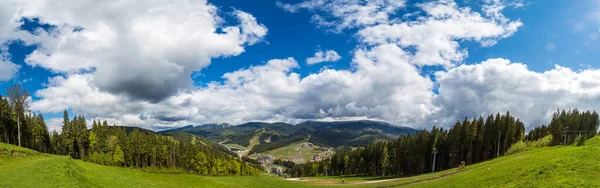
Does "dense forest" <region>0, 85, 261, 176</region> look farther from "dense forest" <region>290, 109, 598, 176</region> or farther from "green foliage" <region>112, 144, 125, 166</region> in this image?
"dense forest" <region>290, 109, 598, 176</region>

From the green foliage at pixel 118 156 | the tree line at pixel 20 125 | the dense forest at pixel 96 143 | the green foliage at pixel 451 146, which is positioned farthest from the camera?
the green foliage at pixel 451 146

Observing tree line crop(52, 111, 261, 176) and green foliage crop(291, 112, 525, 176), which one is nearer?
tree line crop(52, 111, 261, 176)

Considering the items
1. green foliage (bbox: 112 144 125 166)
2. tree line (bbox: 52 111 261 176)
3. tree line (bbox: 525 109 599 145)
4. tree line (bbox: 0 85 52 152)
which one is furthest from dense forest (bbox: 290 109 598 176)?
tree line (bbox: 0 85 52 152)

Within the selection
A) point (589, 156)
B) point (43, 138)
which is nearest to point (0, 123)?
point (43, 138)

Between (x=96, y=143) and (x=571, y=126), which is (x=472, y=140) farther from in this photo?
(x=96, y=143)

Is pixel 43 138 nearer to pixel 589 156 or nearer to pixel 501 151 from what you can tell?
pixel 589 156

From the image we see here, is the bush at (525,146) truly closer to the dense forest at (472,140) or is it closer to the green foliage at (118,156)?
the dense forest at (472,140)

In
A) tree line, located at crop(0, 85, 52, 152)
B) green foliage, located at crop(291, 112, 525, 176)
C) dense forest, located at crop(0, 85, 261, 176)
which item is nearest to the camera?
tree line, located at crop(0, 85, 52, 152)

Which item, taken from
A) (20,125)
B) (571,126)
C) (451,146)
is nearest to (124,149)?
(20,125)

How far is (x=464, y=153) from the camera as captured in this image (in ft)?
395

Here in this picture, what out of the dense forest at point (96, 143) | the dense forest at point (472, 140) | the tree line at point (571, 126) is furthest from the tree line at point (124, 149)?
the tree line at point (571, 126)

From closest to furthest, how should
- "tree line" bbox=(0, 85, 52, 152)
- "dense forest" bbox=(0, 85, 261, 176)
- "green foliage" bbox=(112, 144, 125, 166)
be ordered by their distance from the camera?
1. "tree line" bbox=(0, 85, 52, 152)
2. "dense forest" bbox=(0, 85, 261, 176)
3. "green foliage" bbox=(112, 144, 125, 166)

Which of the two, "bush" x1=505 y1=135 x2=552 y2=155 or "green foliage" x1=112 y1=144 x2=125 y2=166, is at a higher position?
"bush" x1=505 y1=135 x2=552 y2=155

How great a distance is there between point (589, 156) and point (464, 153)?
317 ft
